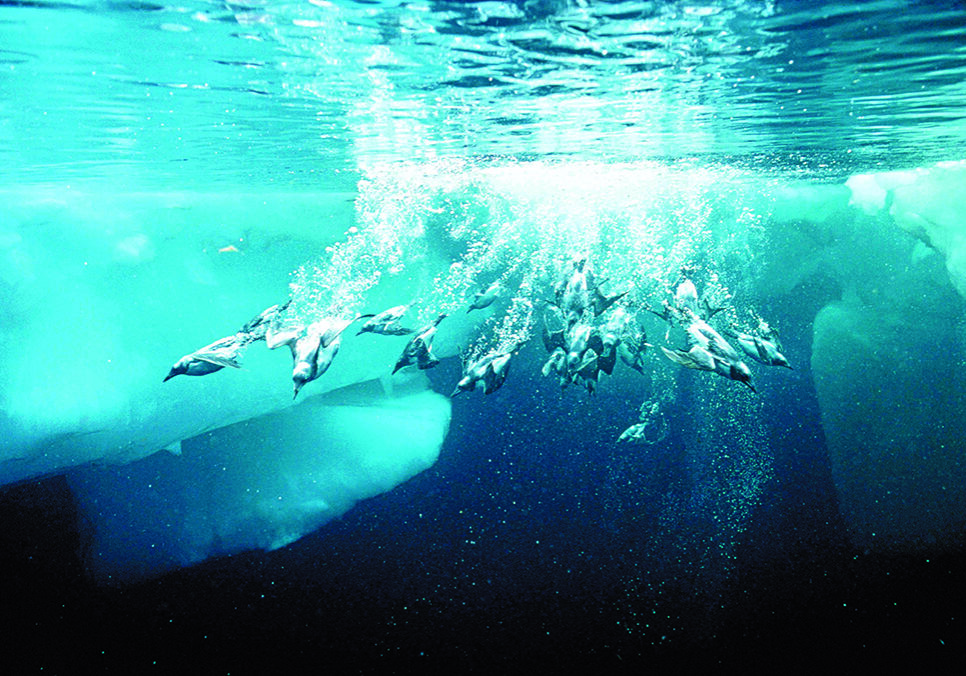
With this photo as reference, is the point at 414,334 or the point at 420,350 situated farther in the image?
the point at 414,334

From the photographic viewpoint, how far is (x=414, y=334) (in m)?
9.87

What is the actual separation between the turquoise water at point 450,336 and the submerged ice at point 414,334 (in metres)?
0.09

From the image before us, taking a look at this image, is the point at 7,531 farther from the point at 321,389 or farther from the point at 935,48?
the point at 935,48

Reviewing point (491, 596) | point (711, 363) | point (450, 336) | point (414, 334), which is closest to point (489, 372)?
point (711, 363)

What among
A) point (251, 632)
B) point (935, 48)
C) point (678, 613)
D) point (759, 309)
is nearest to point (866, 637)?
point (678, 613)

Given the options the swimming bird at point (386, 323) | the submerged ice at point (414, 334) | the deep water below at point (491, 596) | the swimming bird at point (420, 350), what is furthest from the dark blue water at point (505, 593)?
the swimming bird at point (386, 323)

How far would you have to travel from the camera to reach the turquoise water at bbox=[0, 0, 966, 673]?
18.0 feet

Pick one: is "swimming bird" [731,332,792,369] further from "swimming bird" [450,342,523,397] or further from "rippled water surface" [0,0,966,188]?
"rippled water surface" [0,0,966,188]

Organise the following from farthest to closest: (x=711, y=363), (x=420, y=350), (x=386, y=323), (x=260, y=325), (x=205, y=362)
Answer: (x=420, y=350) < (x=386, y=323) < (x=260, y=325) < (x=205, y=362) < (x=711, y=363)

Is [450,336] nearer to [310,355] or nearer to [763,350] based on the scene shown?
[310,355]

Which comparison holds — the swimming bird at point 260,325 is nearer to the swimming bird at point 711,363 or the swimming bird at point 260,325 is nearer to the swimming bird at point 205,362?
the swimming bird at point 205,362

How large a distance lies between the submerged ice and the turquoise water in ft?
0.30

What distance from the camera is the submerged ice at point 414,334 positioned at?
357 inches

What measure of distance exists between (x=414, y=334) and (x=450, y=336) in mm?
4451
